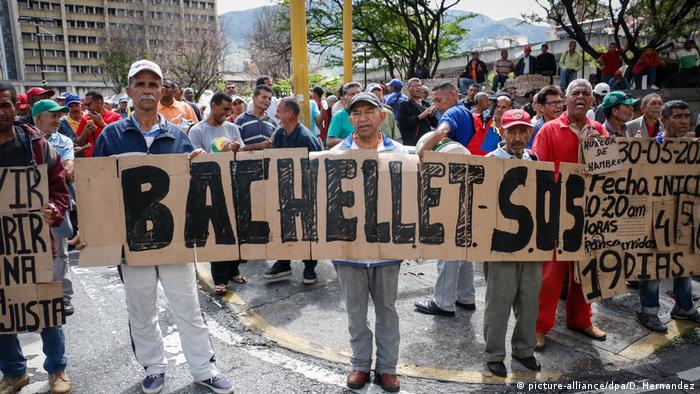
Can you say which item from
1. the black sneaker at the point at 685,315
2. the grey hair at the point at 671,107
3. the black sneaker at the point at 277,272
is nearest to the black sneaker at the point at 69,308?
the black sneaker at the point at 277,272

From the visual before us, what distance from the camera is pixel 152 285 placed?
3609mm

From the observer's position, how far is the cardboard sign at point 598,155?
13.2 feet

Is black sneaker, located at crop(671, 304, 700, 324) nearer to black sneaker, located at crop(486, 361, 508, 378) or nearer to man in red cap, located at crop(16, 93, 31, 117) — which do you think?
black sneaker, located at crop(486, 361, 508, 378)

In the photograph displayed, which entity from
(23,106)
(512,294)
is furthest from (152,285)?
(23,106)

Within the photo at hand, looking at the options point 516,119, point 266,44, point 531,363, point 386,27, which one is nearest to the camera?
point 516,119

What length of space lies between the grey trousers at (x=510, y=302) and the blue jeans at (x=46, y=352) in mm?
3092

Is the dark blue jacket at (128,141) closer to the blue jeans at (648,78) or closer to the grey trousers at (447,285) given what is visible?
the grey trousers at (447,285)

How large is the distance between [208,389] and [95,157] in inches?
70.2

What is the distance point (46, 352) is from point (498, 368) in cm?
325

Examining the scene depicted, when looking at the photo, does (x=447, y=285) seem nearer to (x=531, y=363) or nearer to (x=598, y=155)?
(x=531, y=363)

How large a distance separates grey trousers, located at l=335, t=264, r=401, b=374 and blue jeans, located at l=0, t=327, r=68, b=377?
2.05 meters

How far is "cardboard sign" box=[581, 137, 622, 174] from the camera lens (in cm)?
404

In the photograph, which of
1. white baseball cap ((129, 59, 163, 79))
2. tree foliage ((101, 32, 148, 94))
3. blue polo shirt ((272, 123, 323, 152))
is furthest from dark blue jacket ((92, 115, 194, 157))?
tree foliage ((101, 32, 148, 94))

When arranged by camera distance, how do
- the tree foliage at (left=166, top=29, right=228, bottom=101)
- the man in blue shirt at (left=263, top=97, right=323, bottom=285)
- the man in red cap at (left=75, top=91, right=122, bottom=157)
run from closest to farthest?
1. the man in blue shirt at (left=263, top=97, right=323, bottom=285)
2. the man in red cap at (left=75, top=91, right=122, bottom=157)
3. the tree foliage at (left=166, top=29, right=228, bottom=101)
